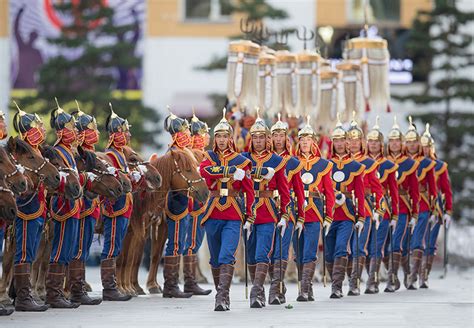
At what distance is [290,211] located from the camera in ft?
63.5

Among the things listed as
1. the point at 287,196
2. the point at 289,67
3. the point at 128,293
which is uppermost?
the point at 289,67

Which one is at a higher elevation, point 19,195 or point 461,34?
point 461,34

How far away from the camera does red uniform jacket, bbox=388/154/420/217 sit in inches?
917

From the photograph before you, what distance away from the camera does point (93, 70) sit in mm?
40469

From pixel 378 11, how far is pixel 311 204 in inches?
1019

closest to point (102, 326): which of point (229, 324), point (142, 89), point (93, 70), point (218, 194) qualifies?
point (229, 324)

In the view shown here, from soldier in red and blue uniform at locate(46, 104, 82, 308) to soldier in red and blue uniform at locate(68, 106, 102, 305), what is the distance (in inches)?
12.9

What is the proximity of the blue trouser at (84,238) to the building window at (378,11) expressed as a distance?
Answer: 2678 centimetres

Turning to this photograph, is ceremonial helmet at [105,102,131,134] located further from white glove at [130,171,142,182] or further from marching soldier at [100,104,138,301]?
white glove at [130,171,142,182]

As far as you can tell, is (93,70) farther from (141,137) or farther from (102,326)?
(102,326)

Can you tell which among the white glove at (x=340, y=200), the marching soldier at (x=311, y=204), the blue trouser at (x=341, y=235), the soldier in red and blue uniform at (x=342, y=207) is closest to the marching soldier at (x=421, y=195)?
the soldier in red and blue uniform at (x=342, y=207)

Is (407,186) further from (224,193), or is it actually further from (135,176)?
(224,193)

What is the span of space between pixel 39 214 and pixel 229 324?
2684mm

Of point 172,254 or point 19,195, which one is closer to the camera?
point 19,195
